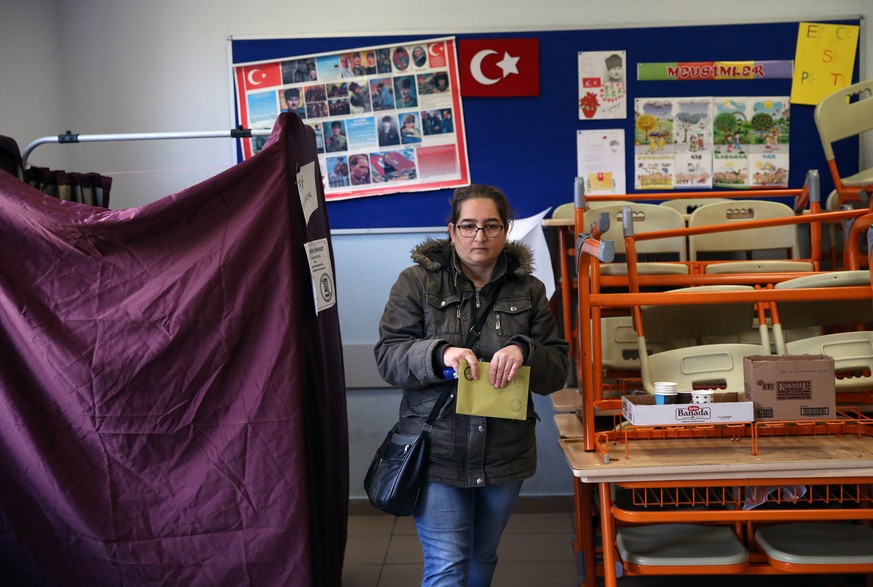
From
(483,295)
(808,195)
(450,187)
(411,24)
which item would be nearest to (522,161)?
(450,187)

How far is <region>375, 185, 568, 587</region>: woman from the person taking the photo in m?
1.88

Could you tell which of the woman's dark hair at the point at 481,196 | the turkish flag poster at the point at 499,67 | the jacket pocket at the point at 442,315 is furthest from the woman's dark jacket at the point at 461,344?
the turkish flag poster at the point at 499,67

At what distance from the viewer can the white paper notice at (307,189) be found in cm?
206

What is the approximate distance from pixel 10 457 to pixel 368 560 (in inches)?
64.7


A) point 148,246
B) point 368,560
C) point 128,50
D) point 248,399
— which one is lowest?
point 368,560

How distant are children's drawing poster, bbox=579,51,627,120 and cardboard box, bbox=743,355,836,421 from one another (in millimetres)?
1949

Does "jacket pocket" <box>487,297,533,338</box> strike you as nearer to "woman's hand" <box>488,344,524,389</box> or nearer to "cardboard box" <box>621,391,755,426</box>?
"woman's hand" <box>488,344,524,389</box>

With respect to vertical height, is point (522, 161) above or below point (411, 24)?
below

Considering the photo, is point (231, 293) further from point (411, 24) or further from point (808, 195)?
point (808, 195)

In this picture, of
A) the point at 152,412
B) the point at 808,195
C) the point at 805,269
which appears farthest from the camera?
the point at 808,195

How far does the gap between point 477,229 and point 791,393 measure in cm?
96

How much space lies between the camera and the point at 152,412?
1.93 meters

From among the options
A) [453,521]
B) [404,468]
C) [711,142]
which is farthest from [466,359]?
[711,142]

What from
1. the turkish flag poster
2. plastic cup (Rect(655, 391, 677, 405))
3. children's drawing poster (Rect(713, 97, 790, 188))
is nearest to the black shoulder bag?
plastic cup (Rect(655, 391, 677, 405))
